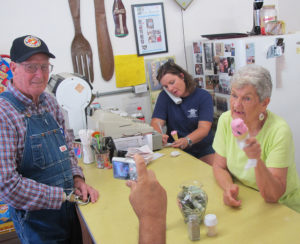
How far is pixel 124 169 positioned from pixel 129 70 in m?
1.26

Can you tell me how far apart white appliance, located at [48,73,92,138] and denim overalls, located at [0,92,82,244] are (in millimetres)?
558

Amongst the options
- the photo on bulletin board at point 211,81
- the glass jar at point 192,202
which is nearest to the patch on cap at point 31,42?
the glass jar at point 192,202

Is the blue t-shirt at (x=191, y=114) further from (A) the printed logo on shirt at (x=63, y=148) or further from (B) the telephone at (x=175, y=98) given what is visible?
(A) the printed logo on shirt at (x=63, y=148)

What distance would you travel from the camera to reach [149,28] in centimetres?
275

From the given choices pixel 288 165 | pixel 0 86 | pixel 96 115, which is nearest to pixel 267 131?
pixel 288 165

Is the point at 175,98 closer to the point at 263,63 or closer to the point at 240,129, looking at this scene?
the point at 263,63

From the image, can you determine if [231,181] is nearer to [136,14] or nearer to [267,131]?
[267,131]

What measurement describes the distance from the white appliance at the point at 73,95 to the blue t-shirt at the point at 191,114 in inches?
26.0

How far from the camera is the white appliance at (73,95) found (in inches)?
82.0

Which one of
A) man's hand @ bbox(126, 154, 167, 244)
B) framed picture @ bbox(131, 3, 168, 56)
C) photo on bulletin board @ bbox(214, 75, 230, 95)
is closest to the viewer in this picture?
man's hand @ bbox(126, 154, 167, 244)

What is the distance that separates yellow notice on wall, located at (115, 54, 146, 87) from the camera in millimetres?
2701

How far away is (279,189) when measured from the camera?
49.7 inches

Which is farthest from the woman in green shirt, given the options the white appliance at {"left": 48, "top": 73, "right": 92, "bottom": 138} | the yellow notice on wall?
the yellow notice on wall

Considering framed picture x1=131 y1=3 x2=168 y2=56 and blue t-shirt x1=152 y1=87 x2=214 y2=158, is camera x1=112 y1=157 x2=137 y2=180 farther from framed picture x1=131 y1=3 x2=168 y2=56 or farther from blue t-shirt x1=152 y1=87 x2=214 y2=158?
framed picture x1=131 y1=3 x2=168 y2=56
